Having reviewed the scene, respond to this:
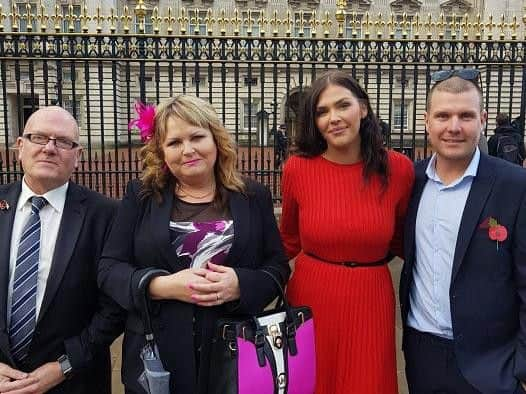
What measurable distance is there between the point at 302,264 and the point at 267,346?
2.01 ft

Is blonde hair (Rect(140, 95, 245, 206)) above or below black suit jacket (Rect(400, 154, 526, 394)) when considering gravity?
above

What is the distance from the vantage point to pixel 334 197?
227cm

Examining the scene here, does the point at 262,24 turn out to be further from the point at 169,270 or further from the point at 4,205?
the point at 169,270

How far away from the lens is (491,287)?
1.97m

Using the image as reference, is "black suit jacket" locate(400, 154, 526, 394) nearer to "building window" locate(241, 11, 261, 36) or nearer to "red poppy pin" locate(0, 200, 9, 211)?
"red poppy pin" locate(0, 200, 9, 211)

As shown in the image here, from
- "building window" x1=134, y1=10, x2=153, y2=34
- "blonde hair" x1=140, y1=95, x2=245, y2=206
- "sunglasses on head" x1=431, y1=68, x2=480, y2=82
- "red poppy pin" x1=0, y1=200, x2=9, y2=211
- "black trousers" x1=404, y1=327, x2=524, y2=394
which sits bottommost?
"black trousers" x1=404, y1=327, x2=524, y2=394

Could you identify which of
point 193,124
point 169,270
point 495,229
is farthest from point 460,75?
point 169,270

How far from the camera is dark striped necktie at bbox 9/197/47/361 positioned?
208 cm

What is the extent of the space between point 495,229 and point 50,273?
69.0 inches

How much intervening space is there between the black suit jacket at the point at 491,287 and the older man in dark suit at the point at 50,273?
1.41 meters

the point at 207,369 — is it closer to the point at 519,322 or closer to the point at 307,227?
the point at 307,227

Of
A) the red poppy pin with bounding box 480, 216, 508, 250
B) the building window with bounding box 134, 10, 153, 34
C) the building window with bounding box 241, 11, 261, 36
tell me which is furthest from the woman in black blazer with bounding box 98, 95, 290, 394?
the building window with bounding box 241, 11, 261, 36

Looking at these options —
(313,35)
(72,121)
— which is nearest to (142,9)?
(313,35)

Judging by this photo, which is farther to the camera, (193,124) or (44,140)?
(44,140)
